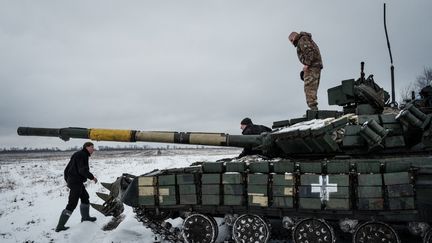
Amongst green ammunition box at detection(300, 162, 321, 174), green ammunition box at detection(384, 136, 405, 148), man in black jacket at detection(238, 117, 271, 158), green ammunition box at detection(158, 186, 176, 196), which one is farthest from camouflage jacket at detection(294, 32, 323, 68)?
green ammunition box at detection(158, 186, 176, 196)

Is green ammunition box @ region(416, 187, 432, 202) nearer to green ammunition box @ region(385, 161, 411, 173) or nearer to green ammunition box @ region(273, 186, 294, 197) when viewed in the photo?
green ammunition box @ region(385, 161, 411, 173)

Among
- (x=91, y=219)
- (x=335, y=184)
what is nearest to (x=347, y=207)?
(x=335, y=184)

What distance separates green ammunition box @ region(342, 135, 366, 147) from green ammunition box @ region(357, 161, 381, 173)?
1.63ft

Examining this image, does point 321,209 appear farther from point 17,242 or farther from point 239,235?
point 17,242

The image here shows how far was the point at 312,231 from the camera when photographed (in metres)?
6.27

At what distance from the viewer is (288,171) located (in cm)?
641

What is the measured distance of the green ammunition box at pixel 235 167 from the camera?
263 inches

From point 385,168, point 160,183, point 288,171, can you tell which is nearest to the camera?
point 385,168

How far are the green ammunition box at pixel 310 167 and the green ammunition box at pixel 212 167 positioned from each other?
151 centimetres

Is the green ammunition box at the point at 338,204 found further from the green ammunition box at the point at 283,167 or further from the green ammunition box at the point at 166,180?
the green ammunition box at the point at 166,180

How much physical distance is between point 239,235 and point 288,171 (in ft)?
4.86

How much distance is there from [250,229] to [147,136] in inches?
132

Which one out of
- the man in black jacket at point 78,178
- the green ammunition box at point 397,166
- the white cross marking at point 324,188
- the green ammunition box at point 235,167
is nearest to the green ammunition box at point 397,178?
the green ammunition box at point 397,166

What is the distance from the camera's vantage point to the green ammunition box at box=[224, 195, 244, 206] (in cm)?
658
